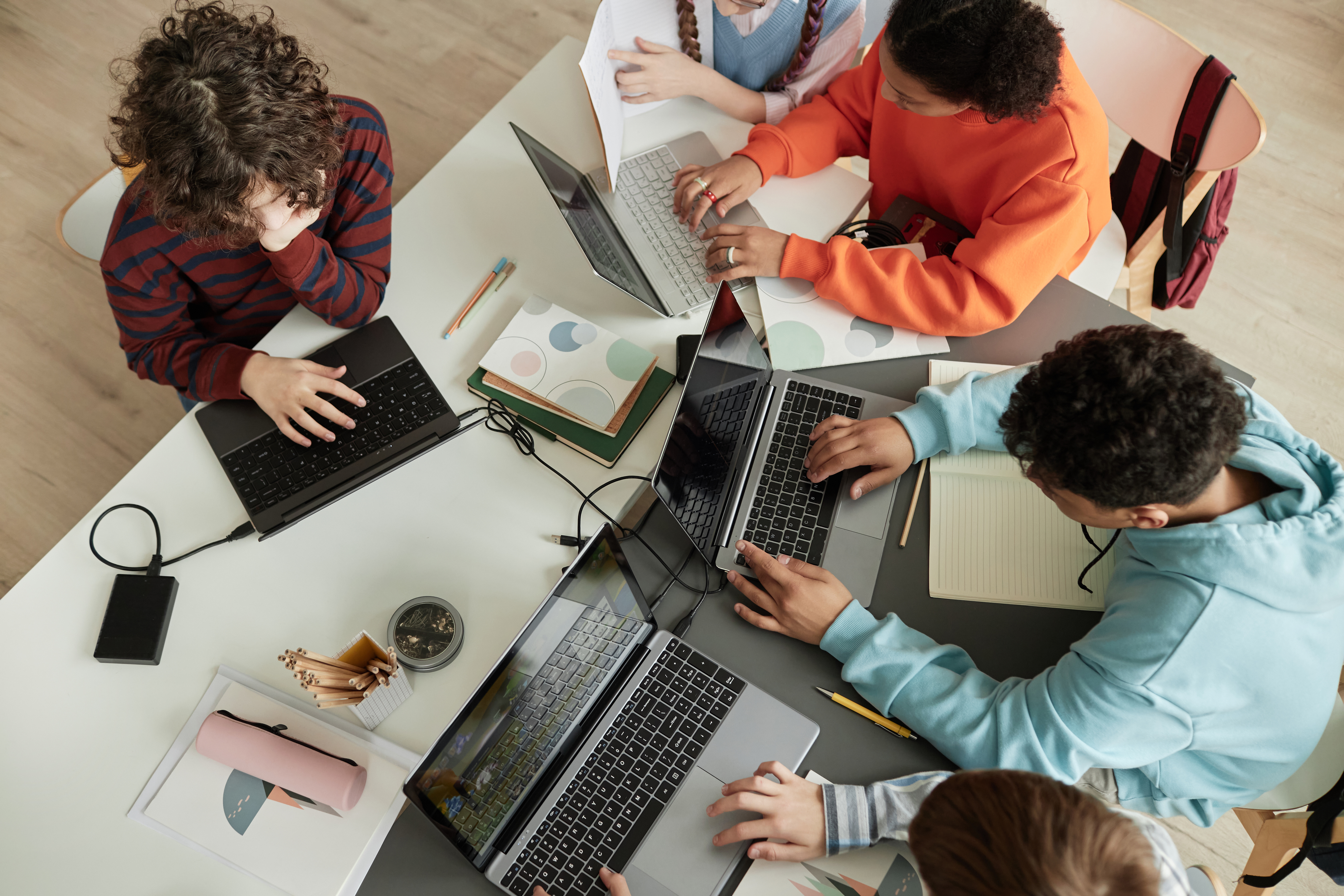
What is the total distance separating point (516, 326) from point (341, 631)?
50cm

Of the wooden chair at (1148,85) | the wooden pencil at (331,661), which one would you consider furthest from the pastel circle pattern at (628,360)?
the wooden chair at (1148,85)

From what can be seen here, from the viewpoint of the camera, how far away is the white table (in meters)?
1.00

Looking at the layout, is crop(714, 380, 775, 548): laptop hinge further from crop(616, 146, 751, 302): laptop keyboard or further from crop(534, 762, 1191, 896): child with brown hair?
crop(534, 762, 1191, 896): child with brown hair

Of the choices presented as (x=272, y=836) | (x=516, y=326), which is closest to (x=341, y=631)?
(x=272, y=836)

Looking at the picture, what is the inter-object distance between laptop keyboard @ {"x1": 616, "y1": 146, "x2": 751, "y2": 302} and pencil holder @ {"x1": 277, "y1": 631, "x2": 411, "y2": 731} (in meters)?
0.69

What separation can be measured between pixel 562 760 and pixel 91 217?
1.33 metres

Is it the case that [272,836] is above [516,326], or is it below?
below

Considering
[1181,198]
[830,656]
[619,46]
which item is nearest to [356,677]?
[830,656]

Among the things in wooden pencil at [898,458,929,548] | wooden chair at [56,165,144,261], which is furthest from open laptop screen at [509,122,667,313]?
wooden chair at [56,165,144,261]

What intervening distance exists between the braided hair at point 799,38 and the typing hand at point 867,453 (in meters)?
0.76

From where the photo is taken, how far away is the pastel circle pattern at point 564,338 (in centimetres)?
124

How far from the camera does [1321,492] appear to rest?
95 centimetres

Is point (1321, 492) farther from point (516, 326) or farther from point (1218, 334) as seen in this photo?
point (1218, 334)

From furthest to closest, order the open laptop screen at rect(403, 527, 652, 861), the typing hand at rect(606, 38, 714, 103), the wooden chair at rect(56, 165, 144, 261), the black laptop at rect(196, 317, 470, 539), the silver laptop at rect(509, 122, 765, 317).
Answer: the wooden chair at rect(56, 165, 144, 261) → the typing hand at rect(606, 38, 714, 103) → the silver laptop at rect(509, 122, 765, 317) → the black laptop at rect(196, 317, 470, 539) → the open laptop screen at rect(403, 527, 652, 861)
